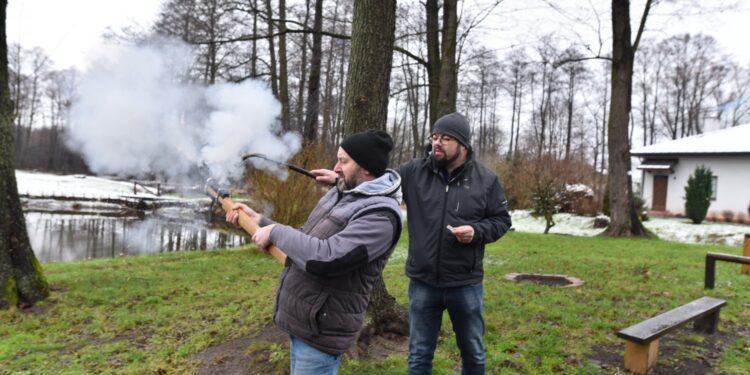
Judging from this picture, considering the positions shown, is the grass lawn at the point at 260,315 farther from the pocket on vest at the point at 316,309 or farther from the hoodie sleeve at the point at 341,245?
the hoodie sleeve at the point at 341,245

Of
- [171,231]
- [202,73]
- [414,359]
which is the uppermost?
[202,73]

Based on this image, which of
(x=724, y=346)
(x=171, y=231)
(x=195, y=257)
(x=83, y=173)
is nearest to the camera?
(x=724, y=346)

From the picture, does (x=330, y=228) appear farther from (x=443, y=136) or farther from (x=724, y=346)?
Result: (x=724, y=346)

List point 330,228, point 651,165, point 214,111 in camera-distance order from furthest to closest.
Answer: point 651,165 < point 214,111 < point 330,228

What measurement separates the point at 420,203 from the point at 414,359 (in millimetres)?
1024

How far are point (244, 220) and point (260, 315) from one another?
3.15 metres

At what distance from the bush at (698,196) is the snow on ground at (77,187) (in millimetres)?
27210

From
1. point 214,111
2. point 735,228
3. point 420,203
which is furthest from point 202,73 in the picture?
point 735,228

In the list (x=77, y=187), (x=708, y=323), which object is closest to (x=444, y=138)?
(x=708, y=323)

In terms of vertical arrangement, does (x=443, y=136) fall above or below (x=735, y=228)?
above

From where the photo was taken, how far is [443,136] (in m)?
3.13

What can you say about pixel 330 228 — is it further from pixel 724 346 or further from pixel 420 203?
pixel 724 346

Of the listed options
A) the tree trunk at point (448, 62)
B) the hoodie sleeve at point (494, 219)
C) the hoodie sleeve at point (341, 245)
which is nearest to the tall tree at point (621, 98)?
the tree trunk at point (448, 62)

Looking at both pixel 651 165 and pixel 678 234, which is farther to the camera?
pixel 651 165
